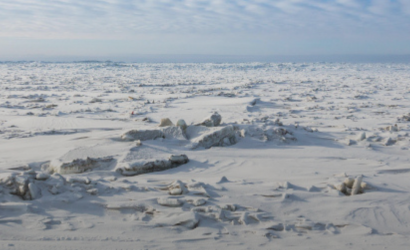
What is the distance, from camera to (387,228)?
2.45 metres

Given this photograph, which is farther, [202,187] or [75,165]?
[75,165]

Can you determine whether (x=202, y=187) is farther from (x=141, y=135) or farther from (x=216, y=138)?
(x=141, y=135)

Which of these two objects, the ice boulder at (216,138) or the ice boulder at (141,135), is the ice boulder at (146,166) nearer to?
the ice boulder at (216,138)

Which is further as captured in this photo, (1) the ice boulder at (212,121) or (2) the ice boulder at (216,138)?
(1) the ice boulder at (212,121)

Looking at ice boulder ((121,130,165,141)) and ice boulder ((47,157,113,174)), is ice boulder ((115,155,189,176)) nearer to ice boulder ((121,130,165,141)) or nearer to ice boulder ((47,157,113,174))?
ice boulder ((47,157,113,174))

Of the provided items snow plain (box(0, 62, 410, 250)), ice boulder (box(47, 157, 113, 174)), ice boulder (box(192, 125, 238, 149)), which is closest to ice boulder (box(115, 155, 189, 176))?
snow plain (box(0, 62, 410, 250))

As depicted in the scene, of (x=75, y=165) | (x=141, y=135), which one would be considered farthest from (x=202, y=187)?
(x=141, y=135)

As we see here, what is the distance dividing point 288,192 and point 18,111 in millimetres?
7306

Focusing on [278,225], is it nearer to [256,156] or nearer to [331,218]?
[331,218]

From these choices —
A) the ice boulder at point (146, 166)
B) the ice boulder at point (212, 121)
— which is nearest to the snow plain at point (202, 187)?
the ice boulder at point (146, 166)

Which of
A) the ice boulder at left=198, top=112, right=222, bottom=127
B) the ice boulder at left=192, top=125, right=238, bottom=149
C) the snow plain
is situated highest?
the ice boulder at left=198, top=112, right=222, bottom=127

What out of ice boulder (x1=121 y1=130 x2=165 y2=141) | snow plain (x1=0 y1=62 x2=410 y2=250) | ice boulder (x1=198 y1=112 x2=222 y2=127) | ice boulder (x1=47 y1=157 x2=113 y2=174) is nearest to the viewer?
snow plain (x1=0 y1=62 x2=410 y2=250)

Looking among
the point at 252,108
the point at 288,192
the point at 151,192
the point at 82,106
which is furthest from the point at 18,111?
the point at 288,192

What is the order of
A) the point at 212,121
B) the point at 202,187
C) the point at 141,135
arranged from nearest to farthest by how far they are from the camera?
the point at 202,187 < the point at 141,135 < the point at 212,121
